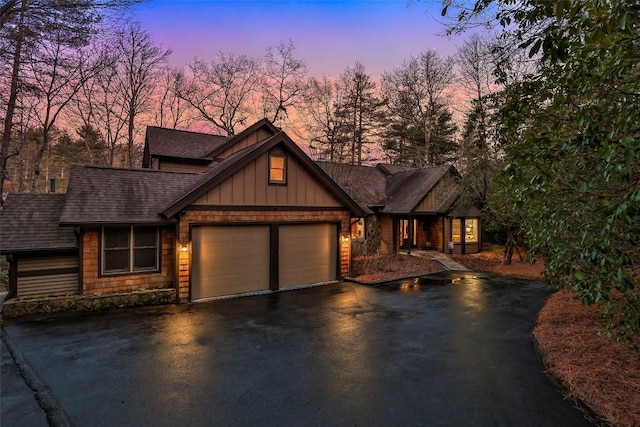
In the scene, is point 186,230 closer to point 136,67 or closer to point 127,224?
point 127,224

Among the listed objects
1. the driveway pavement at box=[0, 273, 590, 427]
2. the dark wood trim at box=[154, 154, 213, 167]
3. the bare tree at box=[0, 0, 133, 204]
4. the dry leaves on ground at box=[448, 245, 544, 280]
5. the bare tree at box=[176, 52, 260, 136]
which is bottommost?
the driveway pavement at box=[0, 273, 590, 427]

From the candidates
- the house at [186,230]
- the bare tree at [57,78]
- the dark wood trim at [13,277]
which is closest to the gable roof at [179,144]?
the bare tree at [57,78]

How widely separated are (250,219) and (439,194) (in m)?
13.4

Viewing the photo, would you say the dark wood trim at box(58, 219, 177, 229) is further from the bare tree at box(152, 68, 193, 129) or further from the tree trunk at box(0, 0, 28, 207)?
the bare tree at box(152, 68, 193, 129)

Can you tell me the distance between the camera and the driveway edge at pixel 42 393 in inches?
167

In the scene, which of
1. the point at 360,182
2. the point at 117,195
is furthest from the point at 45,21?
the point at 360,182

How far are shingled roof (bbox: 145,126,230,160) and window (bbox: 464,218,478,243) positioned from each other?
15.3 metres

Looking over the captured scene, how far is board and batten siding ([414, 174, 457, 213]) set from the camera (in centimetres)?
2035

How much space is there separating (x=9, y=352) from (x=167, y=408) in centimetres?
427

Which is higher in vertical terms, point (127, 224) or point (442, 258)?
point (127, 224)

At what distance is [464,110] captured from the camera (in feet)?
79.4

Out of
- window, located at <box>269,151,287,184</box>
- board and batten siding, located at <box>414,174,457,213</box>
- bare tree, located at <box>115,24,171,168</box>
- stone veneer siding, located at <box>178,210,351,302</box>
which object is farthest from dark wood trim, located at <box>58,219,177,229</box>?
bare tree, located at <box>115,24,171,168</box>

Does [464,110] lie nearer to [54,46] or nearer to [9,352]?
[54,46]

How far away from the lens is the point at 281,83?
1093 inches
